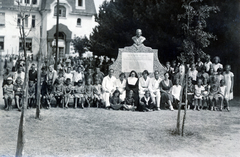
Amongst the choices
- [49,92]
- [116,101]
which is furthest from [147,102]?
[49,92]

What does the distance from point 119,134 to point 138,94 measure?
397 cm

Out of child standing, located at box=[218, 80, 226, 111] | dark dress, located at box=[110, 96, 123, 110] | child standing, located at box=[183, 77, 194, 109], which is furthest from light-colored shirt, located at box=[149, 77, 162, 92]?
child standing, located at box=[218, 80, 226, 111]

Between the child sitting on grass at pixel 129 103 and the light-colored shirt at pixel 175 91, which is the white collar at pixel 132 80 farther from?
the light-colored shirt at pixel 175 91

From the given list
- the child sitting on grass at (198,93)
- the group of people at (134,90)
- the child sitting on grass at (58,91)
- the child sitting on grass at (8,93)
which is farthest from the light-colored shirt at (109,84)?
the child sitting on grass at (8,93)

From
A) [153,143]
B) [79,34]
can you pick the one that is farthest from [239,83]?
[79,34]

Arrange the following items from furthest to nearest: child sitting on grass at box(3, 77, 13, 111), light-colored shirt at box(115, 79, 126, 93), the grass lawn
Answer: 1. light-colored shirt at box(115, 79, 126, 93)
2. child sitting on grass at box(3, 77, 13, 111)
3. the grass lawn

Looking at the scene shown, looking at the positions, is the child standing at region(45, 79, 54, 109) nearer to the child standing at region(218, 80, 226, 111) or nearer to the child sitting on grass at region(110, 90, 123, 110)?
the child sitting on grass at region(110, 90, 123, 110)

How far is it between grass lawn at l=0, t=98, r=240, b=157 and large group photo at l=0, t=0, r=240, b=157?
2cm

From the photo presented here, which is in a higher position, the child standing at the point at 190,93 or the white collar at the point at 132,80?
the white collar at the point at 132,80

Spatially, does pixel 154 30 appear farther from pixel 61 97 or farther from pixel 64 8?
pixel 64 8

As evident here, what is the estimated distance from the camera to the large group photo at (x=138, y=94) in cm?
631

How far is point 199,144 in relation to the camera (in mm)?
6637

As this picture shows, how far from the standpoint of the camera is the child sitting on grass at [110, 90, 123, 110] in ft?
36.3

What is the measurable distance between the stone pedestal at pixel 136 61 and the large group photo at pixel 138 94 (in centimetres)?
4
